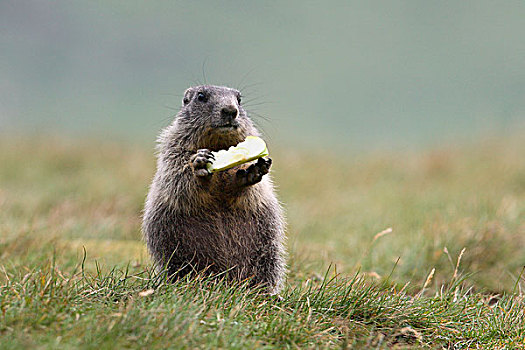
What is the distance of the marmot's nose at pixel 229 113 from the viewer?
14.2ft

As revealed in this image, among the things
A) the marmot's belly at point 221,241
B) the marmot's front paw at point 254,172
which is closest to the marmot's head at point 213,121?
the marmot's front paw at point 254,172

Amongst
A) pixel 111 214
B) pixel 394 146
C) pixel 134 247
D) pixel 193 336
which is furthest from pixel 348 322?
pixel 394 146

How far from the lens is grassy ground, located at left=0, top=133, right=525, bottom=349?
3.23 m

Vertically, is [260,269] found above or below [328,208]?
above

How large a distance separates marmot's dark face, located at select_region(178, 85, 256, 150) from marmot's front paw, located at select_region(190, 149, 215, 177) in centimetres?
30

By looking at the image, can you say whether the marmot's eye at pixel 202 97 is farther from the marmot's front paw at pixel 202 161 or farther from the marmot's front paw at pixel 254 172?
the marmot's front paw at pixel 254 172

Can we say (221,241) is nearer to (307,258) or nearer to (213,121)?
(213,121)

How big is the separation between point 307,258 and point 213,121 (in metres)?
1.91

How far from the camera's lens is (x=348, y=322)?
3.70 meters

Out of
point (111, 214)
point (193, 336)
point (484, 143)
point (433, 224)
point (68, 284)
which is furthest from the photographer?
point (484, 143)

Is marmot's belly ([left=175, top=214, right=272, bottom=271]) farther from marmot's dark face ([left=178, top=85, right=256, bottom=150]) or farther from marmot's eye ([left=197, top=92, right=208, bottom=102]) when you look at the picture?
marmot's eye ([left=197, top=92, right=208, bottom=102])

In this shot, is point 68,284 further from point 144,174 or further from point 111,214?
point 144,174

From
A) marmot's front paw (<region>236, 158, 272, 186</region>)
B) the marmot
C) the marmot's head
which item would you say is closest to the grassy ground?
the marmot

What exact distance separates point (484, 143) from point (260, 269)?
984 cm
